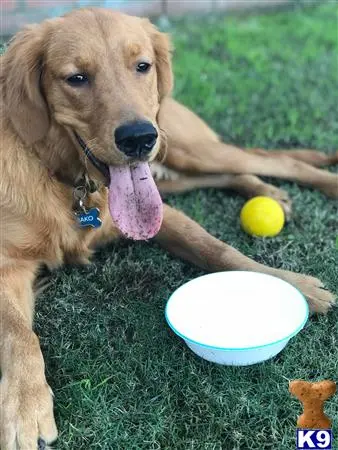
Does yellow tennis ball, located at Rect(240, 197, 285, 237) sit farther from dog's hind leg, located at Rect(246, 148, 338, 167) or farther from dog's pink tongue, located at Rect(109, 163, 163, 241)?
dog's pink tongue, located at Rect(109, 163, 163, 241)

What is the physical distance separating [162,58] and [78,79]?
56cm

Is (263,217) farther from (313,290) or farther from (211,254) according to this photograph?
(313,290)

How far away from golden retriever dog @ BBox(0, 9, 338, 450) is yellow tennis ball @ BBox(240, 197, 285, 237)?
0.35 m

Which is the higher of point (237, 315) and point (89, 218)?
point (89, 218)

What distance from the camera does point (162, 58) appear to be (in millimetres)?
3066

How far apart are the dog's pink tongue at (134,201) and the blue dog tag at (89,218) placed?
0.28 meters

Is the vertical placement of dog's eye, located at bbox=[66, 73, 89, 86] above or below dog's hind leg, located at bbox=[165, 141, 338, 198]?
above

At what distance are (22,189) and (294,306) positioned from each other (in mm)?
1327

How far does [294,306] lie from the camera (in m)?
2.67

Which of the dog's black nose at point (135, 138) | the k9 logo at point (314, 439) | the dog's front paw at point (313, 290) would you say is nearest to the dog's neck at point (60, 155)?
the dog's black nose at point (135, 138)

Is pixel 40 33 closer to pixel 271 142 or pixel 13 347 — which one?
pixel 13 347

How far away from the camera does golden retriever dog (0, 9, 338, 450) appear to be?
251 centimetres

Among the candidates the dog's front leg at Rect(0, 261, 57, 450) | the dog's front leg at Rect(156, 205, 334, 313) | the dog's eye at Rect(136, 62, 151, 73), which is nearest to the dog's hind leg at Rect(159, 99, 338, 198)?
the dog's front leg at Rect(156, 205, 334, 313)

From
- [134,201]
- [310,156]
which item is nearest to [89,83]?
[134,201]
